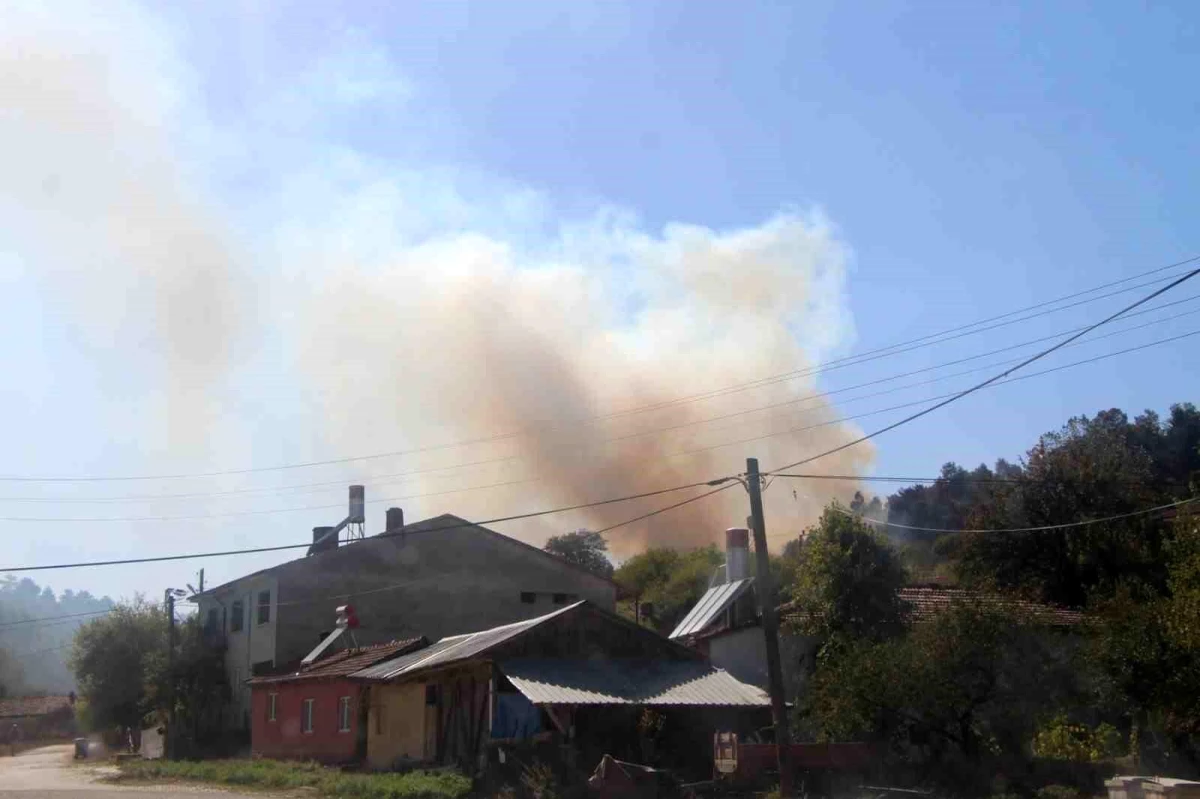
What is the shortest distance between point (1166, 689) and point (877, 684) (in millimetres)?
5740

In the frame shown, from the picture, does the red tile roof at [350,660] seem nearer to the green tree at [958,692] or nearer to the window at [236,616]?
the window at [236,616]

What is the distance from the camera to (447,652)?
3105 centimetres

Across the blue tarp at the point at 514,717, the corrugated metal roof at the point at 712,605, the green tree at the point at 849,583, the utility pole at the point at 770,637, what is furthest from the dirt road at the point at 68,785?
the corrugated metal roof at the point at 712,605

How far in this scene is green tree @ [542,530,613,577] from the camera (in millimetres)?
85312

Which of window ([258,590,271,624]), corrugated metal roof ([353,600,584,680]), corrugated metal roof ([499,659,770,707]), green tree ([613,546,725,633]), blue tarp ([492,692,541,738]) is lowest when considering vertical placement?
blue tarp ([492,692,541,738])

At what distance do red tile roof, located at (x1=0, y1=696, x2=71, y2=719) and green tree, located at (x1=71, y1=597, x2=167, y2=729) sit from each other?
22.0 meters

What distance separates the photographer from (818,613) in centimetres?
3288

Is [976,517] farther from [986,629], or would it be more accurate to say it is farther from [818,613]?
[986,629]

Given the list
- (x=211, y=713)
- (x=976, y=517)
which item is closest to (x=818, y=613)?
(x=976, y=517)

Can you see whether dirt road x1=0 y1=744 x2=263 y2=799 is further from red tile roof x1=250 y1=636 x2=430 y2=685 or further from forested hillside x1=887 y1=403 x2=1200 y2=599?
forested hillside x1=887 y1=403 x2=1200 y2=599

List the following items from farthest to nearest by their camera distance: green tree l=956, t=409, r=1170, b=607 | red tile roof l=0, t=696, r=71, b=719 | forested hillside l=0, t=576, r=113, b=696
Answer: forested hillside l=0, t=576, r=113, b=696, red tile roof l=0, t=696, r=71, b=719, green tree l=956, t=409, r=1170, b=607

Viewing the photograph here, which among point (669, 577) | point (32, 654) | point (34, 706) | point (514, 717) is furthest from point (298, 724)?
point (32, 654)

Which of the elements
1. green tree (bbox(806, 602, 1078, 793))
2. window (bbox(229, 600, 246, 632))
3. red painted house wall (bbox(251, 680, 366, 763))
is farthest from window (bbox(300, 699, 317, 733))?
green tree (bbox(806, 602, 1078, 793))

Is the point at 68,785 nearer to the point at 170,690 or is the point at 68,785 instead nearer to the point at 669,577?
the point at 170,690
